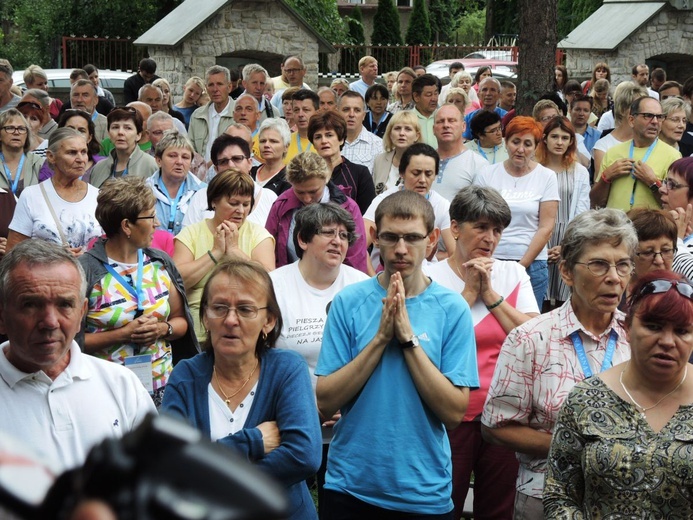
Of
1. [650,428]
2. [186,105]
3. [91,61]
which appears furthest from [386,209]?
[91,61]

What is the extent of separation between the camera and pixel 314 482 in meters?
6.48

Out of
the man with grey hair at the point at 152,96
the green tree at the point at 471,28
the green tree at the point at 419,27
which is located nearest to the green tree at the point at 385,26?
the green tree at the point at 419,27

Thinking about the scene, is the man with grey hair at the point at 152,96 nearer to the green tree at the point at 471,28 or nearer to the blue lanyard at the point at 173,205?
the blue lanyard at the point at 173,205

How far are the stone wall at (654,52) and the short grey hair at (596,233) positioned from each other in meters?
20.7

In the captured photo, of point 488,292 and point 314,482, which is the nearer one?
point 488,292

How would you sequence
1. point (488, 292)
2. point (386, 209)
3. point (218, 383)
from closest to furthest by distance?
1. point (218, 383)
2. point (386, 209)
3. point (488, 292)

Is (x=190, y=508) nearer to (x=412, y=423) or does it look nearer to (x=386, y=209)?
(x=412, y=423)

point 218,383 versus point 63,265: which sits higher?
point 63,265

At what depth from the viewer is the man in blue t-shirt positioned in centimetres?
410

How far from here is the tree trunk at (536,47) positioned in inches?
576

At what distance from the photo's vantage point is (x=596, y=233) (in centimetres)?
427

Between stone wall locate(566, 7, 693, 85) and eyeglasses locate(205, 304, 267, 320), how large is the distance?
21.6 metres

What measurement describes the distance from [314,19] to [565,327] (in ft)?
94.0

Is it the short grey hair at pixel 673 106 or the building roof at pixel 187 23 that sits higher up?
the building roof at pixel 187 23
